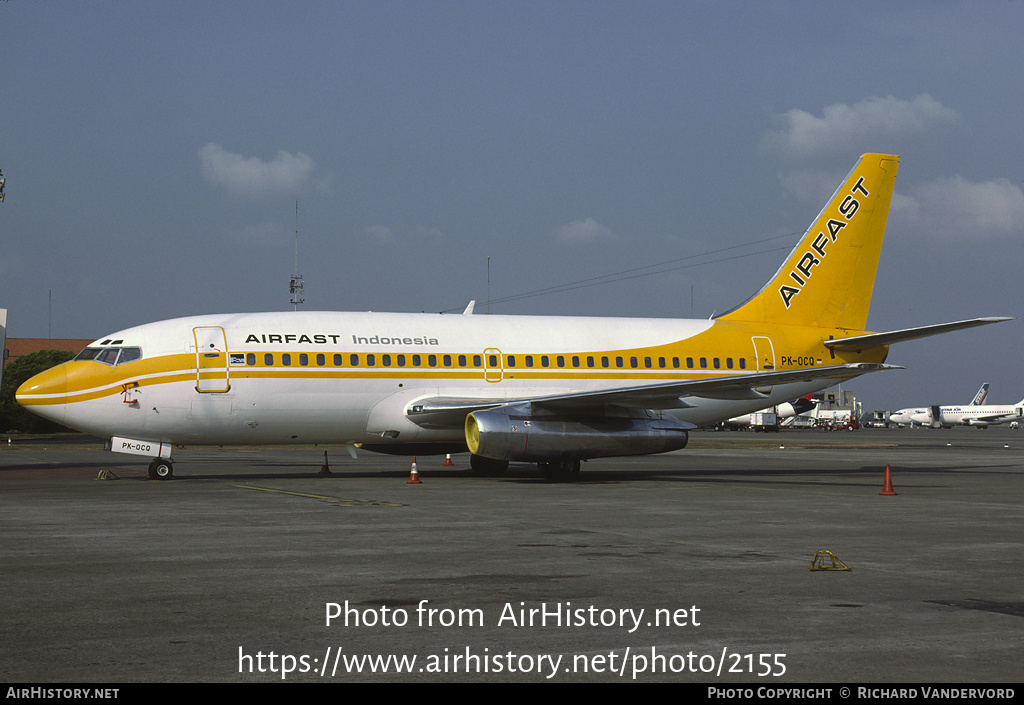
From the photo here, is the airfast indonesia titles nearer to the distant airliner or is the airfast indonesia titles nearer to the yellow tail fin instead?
the yellow tail fin

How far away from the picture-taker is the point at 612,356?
90.6 feet

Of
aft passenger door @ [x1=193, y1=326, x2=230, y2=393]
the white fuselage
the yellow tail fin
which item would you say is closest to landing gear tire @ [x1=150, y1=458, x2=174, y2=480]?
the white fuselage

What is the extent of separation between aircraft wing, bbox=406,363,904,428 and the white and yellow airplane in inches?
2.1

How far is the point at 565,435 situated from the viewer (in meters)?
24.0

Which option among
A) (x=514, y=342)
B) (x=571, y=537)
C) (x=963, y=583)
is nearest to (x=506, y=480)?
(x=514, y=342)

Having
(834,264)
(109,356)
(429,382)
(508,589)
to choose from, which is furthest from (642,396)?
(508,589)

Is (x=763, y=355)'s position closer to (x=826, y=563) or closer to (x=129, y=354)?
(x=129, y=354)

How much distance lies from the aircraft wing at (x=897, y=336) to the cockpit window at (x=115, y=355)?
60.6 ft

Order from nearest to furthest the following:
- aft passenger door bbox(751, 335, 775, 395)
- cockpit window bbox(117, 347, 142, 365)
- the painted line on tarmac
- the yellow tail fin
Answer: the painted line on tarmac → cockpit window bbox(117, 347, 142, 365) → aft passenger door bbox(751, 335, 775, 395) → the yellow tail fin

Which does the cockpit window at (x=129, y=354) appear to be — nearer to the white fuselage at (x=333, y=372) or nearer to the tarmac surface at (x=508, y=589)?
the white fuselage at (x=333, y=372)

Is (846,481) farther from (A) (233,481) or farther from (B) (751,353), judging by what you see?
(A) (233,481)

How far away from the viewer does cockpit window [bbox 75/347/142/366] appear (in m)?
23.5

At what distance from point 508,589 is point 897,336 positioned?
20.5 m

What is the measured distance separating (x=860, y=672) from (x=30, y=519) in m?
13.0
